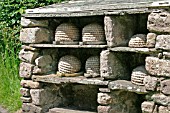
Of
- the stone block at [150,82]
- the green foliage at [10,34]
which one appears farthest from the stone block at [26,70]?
the stone block at [150,82]

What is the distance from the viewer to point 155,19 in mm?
3904

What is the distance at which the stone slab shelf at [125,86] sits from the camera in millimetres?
4180

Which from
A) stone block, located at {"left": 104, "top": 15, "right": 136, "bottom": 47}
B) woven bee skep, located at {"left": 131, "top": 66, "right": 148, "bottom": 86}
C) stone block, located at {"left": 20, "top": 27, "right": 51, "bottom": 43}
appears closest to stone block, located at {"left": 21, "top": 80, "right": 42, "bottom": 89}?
stone block, located at {"left": 20, "top": 27, "right": 51, "bottom": 43}

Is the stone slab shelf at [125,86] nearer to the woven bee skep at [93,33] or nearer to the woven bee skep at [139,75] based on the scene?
the woven bee skep at [139,75]

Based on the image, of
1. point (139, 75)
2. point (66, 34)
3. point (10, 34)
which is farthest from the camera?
point (10, 34)

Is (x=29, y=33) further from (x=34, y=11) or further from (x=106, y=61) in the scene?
(x=106, y=61)

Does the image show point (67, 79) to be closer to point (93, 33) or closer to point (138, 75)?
point (93, 33)

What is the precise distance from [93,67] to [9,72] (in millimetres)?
2614

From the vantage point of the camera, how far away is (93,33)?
15.3 feet

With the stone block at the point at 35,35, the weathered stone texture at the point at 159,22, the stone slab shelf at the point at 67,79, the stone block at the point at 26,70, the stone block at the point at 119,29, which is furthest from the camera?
the stone block at the point at 26,70

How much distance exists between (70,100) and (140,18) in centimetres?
175

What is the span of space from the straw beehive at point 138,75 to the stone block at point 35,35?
59.6 inches

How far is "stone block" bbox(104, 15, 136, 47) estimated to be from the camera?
14.3 ft

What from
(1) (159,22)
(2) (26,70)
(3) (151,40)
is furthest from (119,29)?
(2) (26,70)
